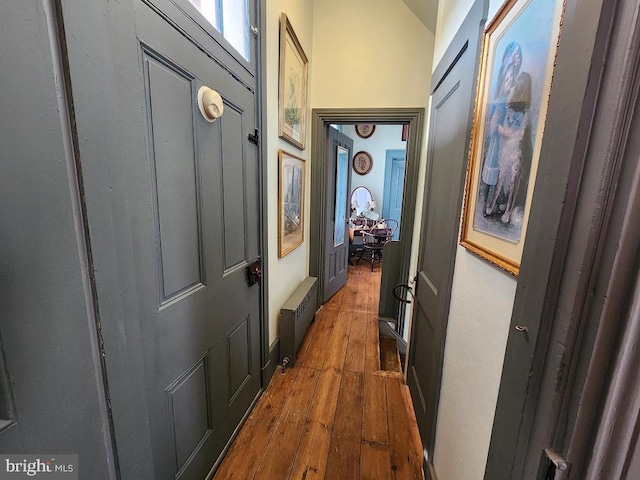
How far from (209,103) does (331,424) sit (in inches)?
73.0

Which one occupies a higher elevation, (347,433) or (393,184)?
(393,184)

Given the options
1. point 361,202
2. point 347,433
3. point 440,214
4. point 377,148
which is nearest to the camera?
point 440,214

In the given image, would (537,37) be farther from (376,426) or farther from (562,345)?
(376,426)

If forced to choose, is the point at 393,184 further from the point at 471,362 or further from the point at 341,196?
the point at 471,362

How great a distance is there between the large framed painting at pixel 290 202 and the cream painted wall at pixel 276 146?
5cm

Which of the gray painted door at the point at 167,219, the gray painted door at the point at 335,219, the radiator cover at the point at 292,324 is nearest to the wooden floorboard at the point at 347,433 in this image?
the radiator cover at the point at 292,324

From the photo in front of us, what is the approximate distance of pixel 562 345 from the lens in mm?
381

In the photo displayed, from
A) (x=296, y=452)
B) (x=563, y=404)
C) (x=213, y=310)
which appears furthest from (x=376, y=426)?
(x=563, y=404)

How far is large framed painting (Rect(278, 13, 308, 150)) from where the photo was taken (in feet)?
5.85

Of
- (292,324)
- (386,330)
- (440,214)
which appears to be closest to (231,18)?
(440,214)

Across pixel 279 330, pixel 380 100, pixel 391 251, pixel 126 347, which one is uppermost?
pixel 380 100

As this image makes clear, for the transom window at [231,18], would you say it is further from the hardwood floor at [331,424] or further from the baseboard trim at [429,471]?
the baseboard trim at [429,471]

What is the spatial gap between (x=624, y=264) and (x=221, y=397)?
1.51 m

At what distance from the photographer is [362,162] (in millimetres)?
5797
